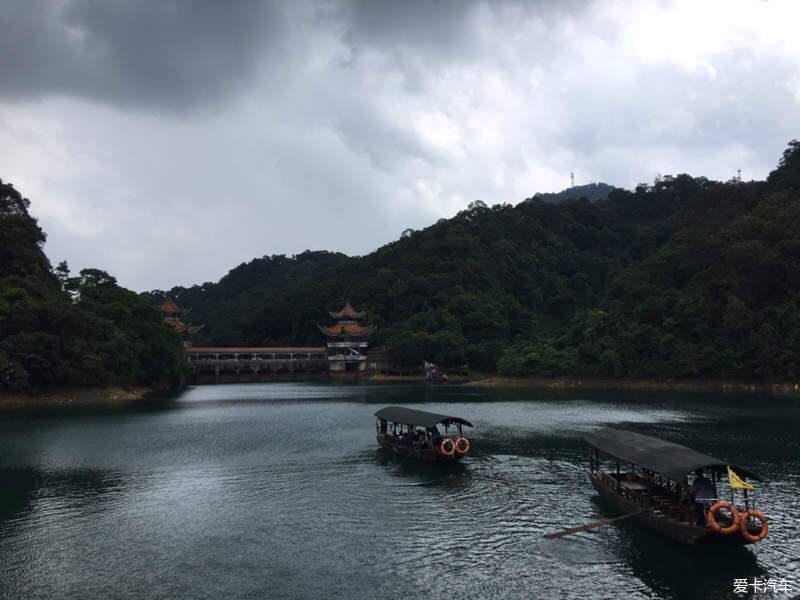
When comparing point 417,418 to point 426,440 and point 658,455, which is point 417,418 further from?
point 658,455

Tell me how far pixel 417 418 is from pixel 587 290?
3418 inches

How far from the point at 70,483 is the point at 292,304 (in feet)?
310

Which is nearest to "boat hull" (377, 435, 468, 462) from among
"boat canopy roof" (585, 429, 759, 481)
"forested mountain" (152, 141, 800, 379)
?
"boat canopy roof" (585, 429, 759, 481)

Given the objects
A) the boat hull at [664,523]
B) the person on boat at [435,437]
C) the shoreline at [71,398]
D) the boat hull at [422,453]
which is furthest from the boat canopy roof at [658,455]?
the shoreline at [71,398]

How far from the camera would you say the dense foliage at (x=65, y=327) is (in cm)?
4784

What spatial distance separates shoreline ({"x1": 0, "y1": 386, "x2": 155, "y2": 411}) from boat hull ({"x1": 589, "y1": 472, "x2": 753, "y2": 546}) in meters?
43.8

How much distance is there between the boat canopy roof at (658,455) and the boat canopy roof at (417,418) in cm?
662

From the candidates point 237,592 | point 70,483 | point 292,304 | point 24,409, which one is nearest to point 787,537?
point 237,592

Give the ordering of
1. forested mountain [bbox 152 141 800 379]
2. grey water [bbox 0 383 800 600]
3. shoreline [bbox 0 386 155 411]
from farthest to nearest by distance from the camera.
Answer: forested mountain [bbox 152 141 800 379] → shoreline [bbox 0 386 155 411] → grey water [bbox 0 383 800 600]

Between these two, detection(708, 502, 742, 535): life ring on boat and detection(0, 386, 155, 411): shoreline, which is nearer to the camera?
detection(708, 502, 742, 535): life ring on boat

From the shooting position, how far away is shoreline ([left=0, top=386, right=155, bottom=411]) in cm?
4747

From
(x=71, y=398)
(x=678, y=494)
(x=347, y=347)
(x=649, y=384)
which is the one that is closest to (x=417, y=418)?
(x=678, y=494)

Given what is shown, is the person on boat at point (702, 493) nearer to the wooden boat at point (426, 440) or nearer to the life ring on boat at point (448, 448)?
the wooden boat at point (426, 440)

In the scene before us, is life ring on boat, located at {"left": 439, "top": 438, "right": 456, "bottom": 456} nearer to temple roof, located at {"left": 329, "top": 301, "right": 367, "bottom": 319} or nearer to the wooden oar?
the wooden oar
